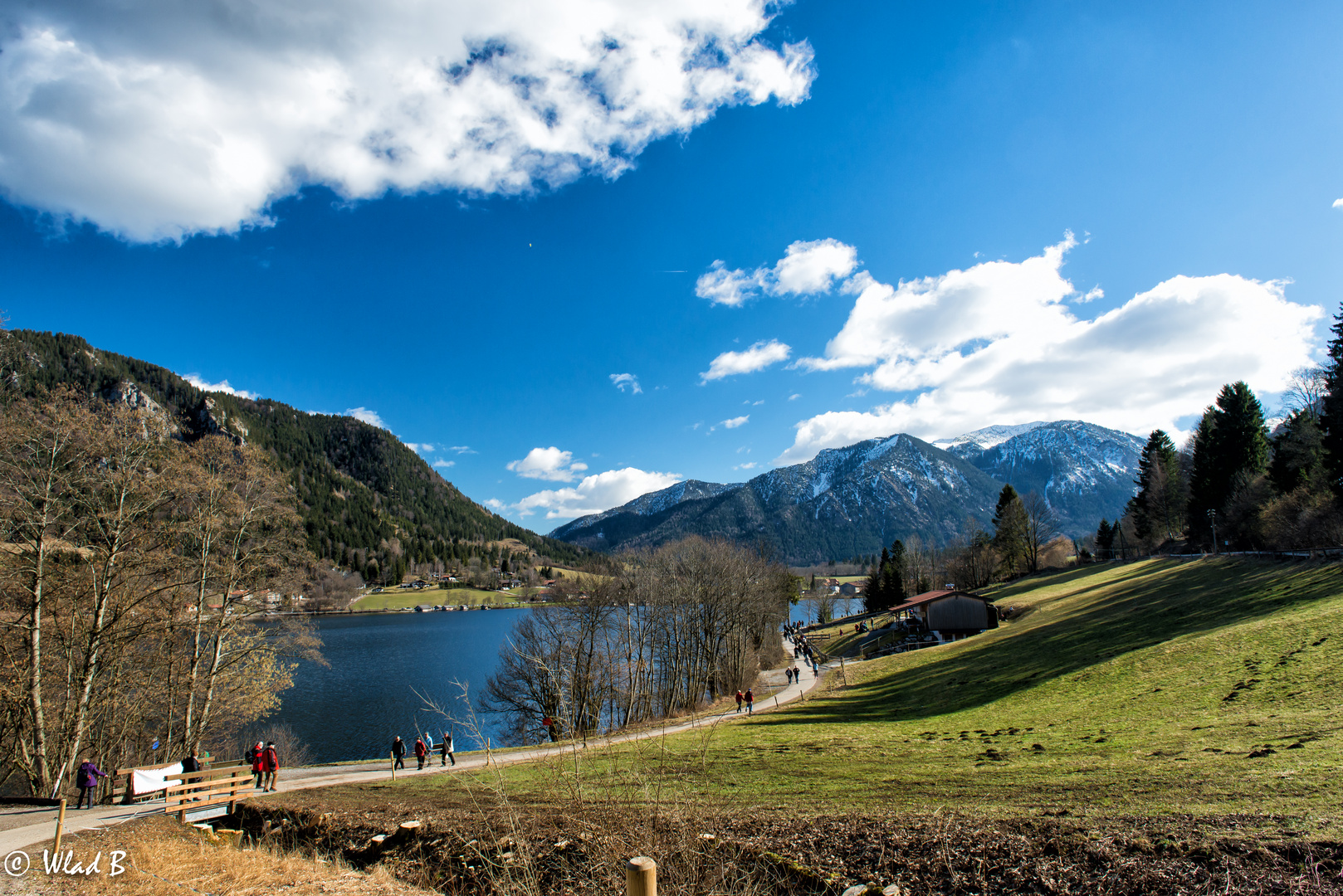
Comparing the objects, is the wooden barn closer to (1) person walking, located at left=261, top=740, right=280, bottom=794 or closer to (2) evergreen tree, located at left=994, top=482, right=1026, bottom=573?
(2) evergreen tree, located at left=994, top=482, right=1026, bottom=573

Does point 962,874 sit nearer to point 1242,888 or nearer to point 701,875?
point 1242,888

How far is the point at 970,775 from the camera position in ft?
36.6

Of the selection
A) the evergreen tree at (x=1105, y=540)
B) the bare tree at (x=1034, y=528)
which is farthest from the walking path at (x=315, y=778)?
the evergreen tree at (x=1105, y=540)

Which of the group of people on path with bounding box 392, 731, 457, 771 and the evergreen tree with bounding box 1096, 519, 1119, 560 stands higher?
the evergreen tree with bounding box 1096, 519, 1119, 560

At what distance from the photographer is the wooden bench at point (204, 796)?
48.1 feet

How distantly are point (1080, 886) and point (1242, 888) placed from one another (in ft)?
4.26

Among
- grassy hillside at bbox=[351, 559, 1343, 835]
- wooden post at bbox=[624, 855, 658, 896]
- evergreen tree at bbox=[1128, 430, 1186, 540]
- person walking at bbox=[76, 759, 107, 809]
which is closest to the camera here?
wooden post at bbox=[624, 855, 658, 896]

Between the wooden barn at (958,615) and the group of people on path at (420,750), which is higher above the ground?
the group of people on path at (420,750)

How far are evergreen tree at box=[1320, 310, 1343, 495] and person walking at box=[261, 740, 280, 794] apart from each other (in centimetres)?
5466

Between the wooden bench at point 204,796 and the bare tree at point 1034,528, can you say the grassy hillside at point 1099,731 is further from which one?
the bare tree at point 1034,528

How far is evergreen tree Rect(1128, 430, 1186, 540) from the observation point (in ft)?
226

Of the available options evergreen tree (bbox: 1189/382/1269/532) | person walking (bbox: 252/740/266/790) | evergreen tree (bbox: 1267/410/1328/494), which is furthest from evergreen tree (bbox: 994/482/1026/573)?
person walking (bbox: 252/740/266/790)

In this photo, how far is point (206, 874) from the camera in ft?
32.1

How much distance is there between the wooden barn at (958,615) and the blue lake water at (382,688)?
1541 inches
